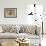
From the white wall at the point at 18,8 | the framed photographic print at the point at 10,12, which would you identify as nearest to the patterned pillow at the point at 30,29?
the white wall at the point at 18,8

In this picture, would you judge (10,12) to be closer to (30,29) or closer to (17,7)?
(17,7)

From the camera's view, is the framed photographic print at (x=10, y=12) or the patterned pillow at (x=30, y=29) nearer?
the patterned pillow at (x=30, y=29)

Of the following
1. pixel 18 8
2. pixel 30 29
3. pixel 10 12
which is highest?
pixel 18 8

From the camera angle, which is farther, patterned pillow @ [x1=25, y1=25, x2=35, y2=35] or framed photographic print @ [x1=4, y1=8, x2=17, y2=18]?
framed photographic print @ [x1=4, y1=8, x2=17, y2=18]

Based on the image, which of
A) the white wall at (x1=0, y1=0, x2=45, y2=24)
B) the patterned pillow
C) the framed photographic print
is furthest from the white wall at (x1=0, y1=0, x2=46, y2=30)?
the patterned pillow

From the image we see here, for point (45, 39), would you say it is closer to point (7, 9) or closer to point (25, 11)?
point (25, 11)

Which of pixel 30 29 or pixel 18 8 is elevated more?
pixel 18 8

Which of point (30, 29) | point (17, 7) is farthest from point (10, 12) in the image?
point (30, 29)

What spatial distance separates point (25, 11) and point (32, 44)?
1339 millimetres

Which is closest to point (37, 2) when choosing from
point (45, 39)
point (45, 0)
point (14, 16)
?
point (45, 0)

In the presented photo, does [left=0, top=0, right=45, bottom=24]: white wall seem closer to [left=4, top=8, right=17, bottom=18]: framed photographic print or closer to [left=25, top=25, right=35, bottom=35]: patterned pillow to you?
[left=4, top=8, right=17, bottom=18]: framed photographic print

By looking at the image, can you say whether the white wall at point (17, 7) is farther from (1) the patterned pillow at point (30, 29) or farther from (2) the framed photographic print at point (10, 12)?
(1) the patterned pillow at point (30, 29)

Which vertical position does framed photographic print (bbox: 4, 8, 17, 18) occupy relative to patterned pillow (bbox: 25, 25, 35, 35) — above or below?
above

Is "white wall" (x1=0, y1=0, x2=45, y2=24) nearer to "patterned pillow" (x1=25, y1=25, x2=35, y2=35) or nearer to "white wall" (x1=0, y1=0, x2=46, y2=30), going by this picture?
"white wall" (x1=0, y1=0, x2=46, y2=30)
